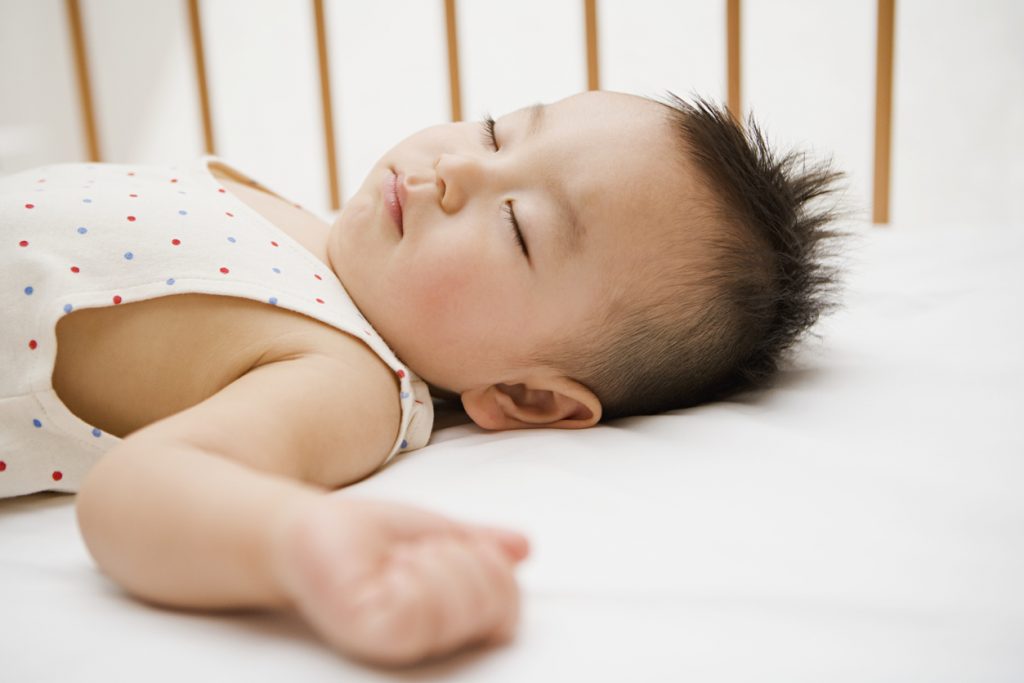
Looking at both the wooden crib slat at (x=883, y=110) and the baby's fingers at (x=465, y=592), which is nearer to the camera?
the baby's fingers at (x=465, y=592)

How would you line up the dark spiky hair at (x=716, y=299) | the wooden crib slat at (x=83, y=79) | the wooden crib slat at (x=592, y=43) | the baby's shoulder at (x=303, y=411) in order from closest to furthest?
the baby's shoulder at (x=303, y=411) < the dark spiky hair at (x=716, y=299) < the wooden crib slat at (x=592, y=43) < the wooden crib slat at (x=83, y=79)

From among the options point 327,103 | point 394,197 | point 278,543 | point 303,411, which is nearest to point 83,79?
point 327,103

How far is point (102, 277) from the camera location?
679 mm

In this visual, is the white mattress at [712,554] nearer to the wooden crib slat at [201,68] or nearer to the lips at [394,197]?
the lips at [394,197]

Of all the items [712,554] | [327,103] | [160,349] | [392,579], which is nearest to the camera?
[392,579]

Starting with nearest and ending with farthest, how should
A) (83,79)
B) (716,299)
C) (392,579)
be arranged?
(392,579), (716,299), (83,79)

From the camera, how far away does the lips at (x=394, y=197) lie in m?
0.79

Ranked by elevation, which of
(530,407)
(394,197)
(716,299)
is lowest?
(530,407)

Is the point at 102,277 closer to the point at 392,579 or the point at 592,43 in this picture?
the point at 392,579

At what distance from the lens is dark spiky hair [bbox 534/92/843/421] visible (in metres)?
0.76

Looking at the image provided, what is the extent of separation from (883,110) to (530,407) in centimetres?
119

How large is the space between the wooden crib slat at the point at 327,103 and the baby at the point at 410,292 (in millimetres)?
1000

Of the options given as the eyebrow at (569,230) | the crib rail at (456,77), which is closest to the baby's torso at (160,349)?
the eyebrow at (569,230)

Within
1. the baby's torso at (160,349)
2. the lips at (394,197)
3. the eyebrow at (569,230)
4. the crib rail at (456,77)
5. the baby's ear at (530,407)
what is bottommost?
the baby's ear at (530,407)
